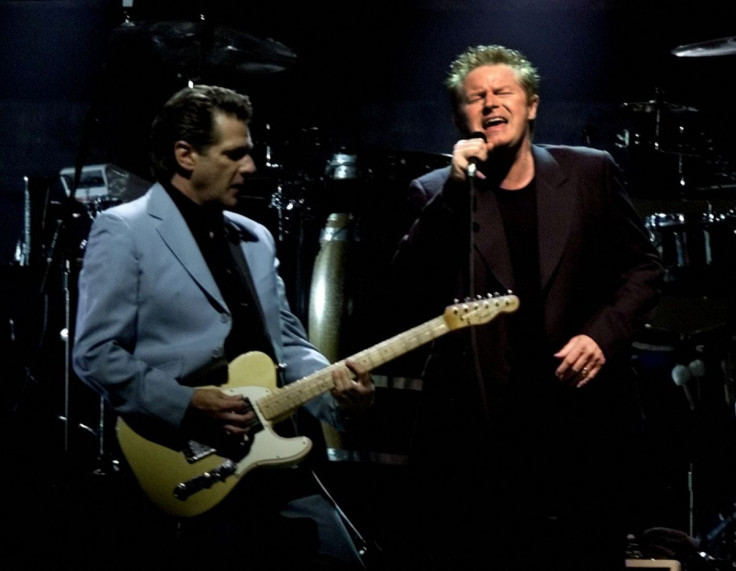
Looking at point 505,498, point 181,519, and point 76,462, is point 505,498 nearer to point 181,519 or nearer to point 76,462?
point 181,519

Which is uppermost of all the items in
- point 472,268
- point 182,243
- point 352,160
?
point 352,160

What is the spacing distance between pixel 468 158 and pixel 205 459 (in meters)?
1.37

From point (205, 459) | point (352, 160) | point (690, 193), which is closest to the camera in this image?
point (205, 459)

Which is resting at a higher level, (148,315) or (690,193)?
(690,193)

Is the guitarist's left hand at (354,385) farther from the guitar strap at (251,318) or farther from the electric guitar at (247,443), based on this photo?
the guitar strap at (251,318)

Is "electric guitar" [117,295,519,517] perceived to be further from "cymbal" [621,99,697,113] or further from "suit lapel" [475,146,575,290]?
"cymbal" [621,99,697,113]

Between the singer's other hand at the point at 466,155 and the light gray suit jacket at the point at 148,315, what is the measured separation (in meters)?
1.04

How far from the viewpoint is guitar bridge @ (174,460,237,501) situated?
2.99m

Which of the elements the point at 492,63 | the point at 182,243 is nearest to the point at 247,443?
the point at 182,243

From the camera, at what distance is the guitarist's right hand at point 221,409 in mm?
2994

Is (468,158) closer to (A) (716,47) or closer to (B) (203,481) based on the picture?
(B) (203,481)

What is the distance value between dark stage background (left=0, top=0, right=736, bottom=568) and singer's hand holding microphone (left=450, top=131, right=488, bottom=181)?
2.26 m

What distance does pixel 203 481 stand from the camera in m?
2.99

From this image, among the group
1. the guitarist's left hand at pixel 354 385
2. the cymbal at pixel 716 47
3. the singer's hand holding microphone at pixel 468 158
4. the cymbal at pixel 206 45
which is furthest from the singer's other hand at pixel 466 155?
the cymbal at pixel 716 47
